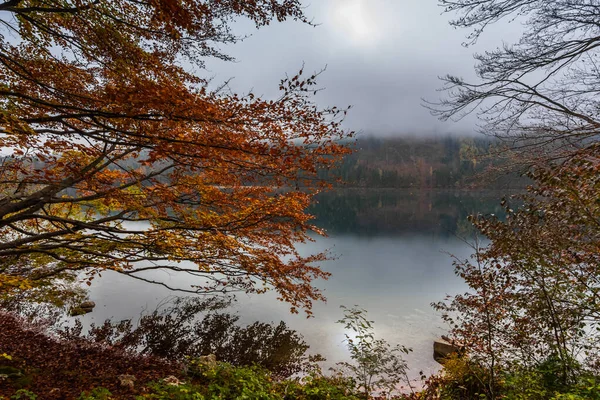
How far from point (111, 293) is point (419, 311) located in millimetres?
14117

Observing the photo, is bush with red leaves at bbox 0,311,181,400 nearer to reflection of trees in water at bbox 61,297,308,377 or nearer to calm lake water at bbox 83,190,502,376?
reflection of trees in water at bbox 61,297,308,377

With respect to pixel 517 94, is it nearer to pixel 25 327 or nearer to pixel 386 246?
pixel 25 327

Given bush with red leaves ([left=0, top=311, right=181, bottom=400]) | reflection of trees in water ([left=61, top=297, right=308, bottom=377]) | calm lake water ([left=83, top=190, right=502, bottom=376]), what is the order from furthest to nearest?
calm lake water ([left=83, top=190, right=502, bottom=376]) → reflection of trees in water ([left=61, top=297, right=308, bottom=377]) → bush with red leaves ([left=0, top=311, right=181, bottom=400])

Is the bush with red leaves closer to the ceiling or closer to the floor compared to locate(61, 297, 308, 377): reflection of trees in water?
closer to the ceiling

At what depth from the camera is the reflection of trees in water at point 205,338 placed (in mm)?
8578

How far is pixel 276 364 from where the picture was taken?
830 centimetres

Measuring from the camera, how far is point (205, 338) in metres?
9.62

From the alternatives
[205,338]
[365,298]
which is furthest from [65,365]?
[365,298]

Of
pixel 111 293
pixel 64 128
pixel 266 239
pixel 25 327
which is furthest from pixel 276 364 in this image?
pixel 111 293

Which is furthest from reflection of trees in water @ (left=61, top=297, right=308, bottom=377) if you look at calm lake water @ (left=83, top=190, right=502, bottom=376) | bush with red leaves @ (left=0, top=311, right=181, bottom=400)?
bush with red leaves @ (left=0, top=311, right=181, bottom=400)

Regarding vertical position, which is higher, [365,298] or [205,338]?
[365,298]

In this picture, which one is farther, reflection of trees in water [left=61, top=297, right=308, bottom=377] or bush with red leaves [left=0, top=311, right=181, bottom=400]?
reflection of trees in water [left=61, top=297, right=308, bottom=377]

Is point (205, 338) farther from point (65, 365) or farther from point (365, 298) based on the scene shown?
point (365, 298)

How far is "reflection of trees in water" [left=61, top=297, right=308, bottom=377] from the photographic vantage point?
8.58m
